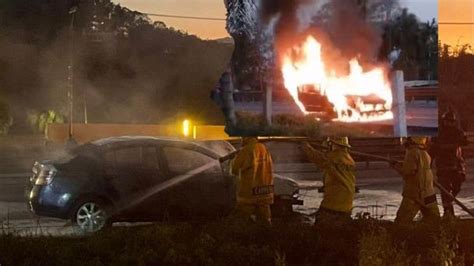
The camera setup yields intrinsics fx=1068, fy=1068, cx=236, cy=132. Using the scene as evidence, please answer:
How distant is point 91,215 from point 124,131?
0.75 metres

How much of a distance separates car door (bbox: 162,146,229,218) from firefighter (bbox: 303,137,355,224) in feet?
2.84

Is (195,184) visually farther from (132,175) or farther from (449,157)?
(449,157)

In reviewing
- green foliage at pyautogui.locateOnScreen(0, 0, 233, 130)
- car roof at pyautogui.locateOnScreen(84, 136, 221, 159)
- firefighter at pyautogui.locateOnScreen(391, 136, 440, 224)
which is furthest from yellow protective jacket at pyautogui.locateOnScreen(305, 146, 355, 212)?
green foliage at pyautogui.locateOnScreen(0, 0, 233, 130)

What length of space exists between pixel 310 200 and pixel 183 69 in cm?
215

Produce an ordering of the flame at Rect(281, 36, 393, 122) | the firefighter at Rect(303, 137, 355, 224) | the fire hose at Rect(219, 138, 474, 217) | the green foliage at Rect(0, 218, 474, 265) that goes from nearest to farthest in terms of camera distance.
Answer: the green foliage at Rect(0, 218, 474, 265) → the flame at Rect(281, 36, 393, 122) → the fire hose at Rect(219, 138, 474, 217) → the firefighter at Rect(303, 137, 355, 224)

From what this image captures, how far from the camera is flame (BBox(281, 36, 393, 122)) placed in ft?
28.6

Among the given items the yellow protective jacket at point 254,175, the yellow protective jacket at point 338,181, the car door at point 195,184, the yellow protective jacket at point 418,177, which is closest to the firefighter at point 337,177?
the yellow protective jacket at point 338,181

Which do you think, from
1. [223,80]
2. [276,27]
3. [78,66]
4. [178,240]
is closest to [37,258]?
[178,240]

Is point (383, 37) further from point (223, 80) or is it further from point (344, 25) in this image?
point (223, 80)

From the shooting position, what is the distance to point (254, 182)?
9.37 meters

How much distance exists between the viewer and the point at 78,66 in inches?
326

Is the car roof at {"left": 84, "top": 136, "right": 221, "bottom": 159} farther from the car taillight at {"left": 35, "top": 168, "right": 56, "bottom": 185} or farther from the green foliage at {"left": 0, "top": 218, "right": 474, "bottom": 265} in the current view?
the green foliage at {"left": 0, "top": 218, "right": 474, "bottom": 265}

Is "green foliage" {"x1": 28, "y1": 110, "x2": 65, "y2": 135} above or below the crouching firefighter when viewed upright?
above

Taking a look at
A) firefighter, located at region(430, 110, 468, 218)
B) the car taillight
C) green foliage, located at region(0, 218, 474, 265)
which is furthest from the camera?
firefighter, located at region(430, 110, 468, 218)
